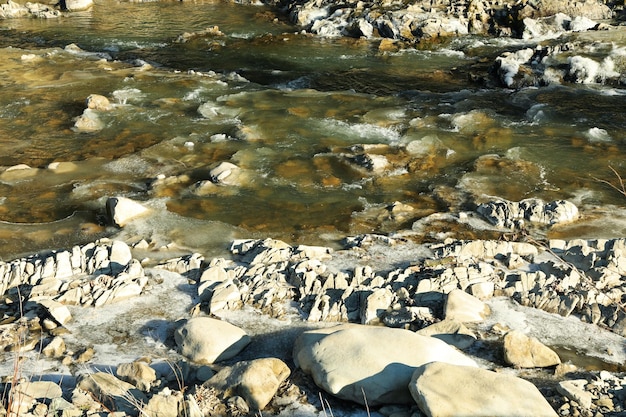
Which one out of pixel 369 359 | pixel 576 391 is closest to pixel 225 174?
pixel 369 359

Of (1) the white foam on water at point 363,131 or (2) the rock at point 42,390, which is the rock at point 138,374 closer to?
(2) the rock at point 42,390

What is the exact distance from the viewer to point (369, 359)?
4789 mm

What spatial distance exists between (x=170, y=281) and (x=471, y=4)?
15.8 meters

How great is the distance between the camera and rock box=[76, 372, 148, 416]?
4566 millimetres

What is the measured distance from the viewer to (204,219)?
8445 mm

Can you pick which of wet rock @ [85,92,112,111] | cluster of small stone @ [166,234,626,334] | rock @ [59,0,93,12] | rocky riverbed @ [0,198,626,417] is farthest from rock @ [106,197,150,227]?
rock @ [59,0,93,12]

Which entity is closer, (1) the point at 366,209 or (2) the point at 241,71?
(1) the point at 366,209

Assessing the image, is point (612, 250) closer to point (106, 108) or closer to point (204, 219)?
point (204, 219)

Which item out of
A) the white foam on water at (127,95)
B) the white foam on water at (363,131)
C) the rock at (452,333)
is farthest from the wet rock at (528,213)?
the white foam on water at (127,95)

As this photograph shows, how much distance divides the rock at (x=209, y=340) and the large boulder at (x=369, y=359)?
0.66 metres

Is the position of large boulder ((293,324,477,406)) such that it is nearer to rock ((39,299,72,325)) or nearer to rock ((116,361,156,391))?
rock ((116,361,156,391))

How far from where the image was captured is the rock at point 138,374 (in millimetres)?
5008

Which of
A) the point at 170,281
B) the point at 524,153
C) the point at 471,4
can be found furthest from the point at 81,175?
the point at 471,4

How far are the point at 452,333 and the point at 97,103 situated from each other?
932 centimetres
